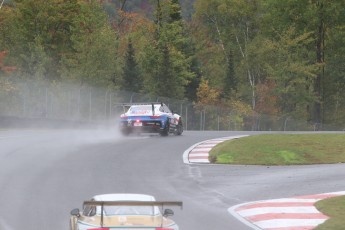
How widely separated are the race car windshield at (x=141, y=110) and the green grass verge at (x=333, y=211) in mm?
18033

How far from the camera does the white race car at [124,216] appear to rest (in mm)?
9898

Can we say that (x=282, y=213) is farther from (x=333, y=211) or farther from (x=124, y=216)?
(x=124, y=216)

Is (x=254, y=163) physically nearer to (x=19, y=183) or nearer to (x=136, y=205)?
(x=19, y=183)

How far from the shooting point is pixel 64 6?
78938 mm

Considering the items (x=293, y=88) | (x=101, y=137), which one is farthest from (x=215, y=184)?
(x=293, y=88)

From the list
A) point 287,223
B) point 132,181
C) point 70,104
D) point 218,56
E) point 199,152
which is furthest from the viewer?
point 218,56

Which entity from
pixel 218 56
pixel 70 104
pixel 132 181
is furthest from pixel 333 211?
pixel 218 56

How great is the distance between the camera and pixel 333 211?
15.1 metres

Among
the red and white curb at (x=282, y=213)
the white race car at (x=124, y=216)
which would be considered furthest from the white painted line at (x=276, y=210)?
the white race car at (x=124, y=216)

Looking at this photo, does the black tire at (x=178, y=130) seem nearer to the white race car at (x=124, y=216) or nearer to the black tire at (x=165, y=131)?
the black tire at (x=165, y=131)

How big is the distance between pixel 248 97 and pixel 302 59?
26.8 feet

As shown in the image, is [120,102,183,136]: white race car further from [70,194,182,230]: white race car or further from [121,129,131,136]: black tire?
[70,194,182,230]: white race car

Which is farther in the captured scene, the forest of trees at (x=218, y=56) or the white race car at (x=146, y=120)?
the forest of trees at (x=218, y=56)

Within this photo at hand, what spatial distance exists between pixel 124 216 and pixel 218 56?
8089cm
